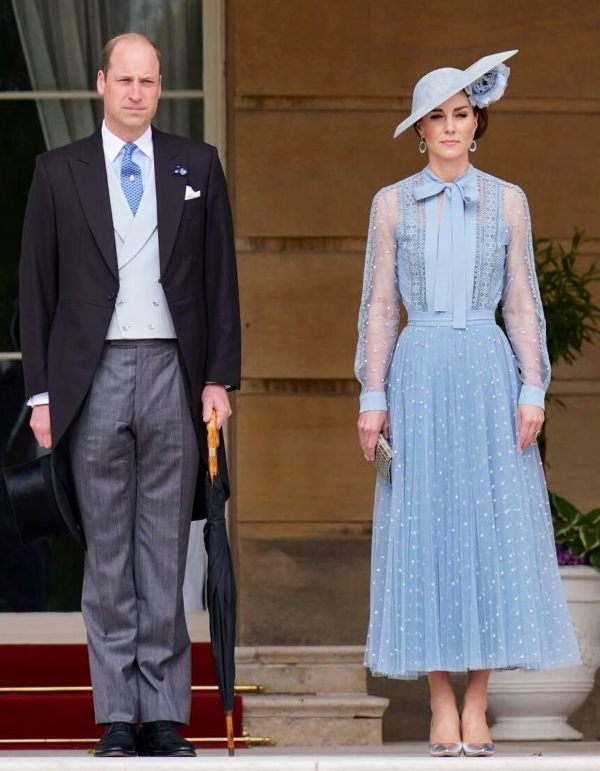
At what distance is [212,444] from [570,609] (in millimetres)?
2303

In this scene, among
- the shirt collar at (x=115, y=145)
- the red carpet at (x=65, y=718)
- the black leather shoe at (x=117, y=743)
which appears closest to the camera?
the black leather shoe at (x=117, y=743)

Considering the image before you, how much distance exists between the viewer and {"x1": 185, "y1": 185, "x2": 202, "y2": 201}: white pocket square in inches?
204

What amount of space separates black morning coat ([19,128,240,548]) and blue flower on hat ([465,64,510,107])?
0.74m

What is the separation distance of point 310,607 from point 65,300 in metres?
2.85

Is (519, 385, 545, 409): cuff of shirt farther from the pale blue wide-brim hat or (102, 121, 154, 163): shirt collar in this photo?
(102, 121, 154, 163): shirt collar

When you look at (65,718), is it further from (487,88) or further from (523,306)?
(487,88)

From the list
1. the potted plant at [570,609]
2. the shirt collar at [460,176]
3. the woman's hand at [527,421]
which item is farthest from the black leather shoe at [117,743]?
the potted plant at [570,609]

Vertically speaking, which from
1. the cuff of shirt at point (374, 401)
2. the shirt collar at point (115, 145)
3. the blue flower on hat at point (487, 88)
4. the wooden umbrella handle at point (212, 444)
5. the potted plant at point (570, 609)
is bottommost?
the potted plant at point (570, 609)

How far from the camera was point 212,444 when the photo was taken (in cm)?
513

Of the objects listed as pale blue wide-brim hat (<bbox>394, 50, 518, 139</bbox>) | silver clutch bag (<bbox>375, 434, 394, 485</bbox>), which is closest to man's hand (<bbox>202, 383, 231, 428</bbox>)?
silver clutch bag (<bbox>375, 434, 394, 485</bbox>)

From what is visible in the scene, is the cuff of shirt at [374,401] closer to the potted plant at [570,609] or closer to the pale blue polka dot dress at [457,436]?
the pale blue polka dot dress at [457,436]

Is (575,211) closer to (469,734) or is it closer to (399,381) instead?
(399,381)

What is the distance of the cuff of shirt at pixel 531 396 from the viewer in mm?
5273
